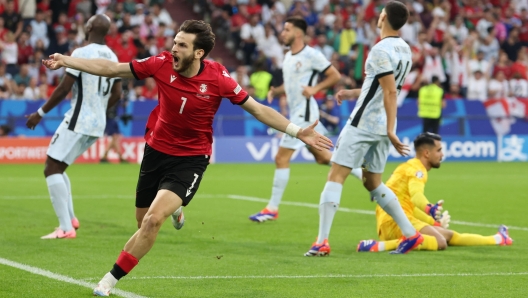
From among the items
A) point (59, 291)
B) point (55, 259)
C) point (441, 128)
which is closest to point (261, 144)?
point (441, 128)

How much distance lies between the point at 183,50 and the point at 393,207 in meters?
3.14

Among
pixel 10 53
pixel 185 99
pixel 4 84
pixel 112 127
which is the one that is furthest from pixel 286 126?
pixel 10 53

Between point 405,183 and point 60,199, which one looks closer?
point 405,183

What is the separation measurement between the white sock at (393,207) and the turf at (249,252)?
0.91 feet

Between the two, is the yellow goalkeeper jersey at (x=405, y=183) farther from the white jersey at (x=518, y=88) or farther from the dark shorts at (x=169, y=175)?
the white jersey at (x=518, y=88)

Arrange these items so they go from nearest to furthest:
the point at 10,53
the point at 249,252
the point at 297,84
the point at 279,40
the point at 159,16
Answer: the point at 249,252
the point at 297,84
the point at 10,53
the point at 159,16
the point at 279,40

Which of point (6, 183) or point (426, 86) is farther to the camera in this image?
point (426, 86)

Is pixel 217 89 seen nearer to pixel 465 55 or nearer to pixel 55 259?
pixel 55 259

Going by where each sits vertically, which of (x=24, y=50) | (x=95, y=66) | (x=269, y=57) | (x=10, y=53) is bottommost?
(x=10, y=53)

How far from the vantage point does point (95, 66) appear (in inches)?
273

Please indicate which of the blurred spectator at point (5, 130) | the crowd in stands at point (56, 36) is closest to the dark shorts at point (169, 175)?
the blurred spectator at point (5, 130)

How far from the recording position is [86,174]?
66.8 ft

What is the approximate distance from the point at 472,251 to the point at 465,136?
59.4 feet

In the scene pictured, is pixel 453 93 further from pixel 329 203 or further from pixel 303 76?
pixel 329 203
